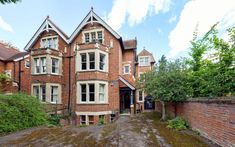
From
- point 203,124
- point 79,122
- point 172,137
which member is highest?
point 203,124

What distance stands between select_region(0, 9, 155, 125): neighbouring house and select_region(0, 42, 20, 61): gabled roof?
743 cm

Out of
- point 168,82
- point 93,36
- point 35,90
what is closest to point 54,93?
point 35,90

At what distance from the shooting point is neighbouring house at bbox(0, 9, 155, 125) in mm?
17875

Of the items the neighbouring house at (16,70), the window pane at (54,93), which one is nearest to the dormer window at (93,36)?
the window pane at (54,93)

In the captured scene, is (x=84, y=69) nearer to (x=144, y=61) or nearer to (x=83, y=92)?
(x=83, y=92)

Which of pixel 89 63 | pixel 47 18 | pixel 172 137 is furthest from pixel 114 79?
pixel 172 137

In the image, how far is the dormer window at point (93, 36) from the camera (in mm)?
19859

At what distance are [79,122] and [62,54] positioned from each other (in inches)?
306

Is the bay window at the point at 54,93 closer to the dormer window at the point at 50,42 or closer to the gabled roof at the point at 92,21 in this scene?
the dormer window at the point at 50,42

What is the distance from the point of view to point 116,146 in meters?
6.69

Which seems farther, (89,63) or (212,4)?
(89,63)

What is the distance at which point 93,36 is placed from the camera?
20.1 metres

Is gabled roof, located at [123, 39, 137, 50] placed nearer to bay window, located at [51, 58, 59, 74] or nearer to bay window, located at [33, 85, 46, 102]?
bay window, located at [51, 58, 59, 74]

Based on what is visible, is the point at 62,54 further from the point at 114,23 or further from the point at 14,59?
the point at 14,59
